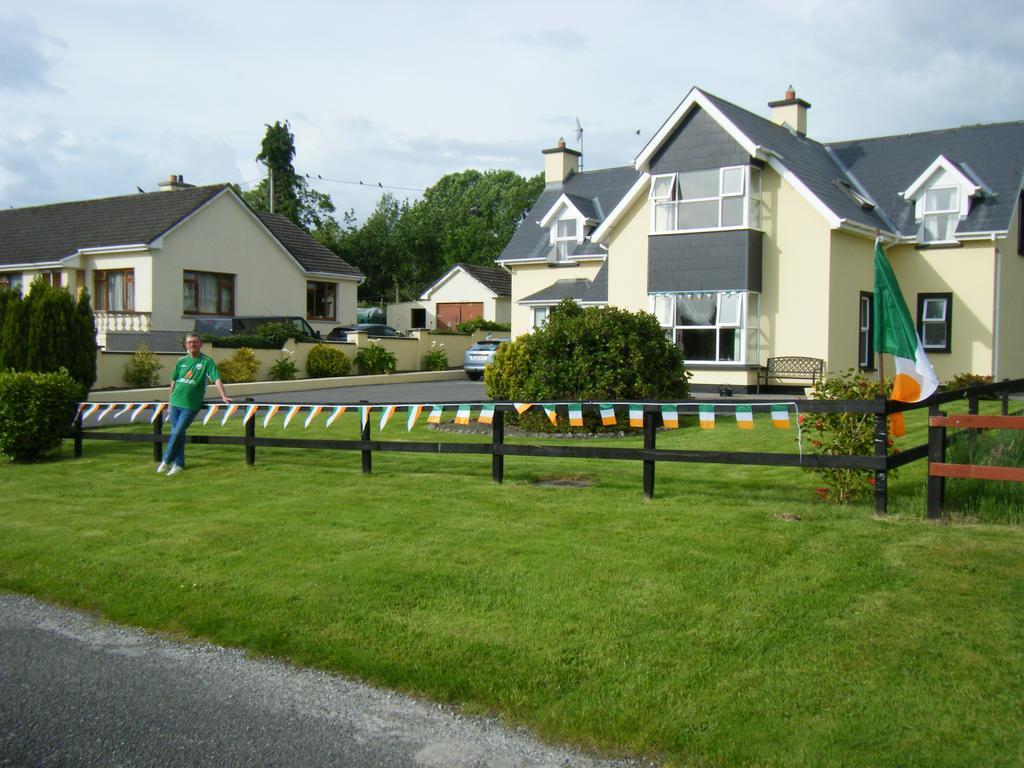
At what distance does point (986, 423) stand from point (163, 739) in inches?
267

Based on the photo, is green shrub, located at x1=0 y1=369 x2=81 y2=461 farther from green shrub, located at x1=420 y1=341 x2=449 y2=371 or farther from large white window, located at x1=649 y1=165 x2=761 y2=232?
green shrub, located at x1=420 y1=341 x2=449 y2=371

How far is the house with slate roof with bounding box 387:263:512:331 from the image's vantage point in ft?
163

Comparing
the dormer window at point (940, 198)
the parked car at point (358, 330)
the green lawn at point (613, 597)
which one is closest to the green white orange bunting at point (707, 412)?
the green lawn at point (613, 597)

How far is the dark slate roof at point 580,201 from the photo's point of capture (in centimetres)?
3406

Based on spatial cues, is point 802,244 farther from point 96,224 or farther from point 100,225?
point 96,224

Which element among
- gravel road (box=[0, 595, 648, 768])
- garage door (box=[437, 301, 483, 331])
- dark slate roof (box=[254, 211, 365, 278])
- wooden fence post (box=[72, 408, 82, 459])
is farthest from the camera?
garage door (box=[437, 301, 483, 331])

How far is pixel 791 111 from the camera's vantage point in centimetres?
2903

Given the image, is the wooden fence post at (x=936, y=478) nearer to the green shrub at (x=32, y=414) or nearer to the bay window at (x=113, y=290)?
the green shrub at (x=32, y=414)

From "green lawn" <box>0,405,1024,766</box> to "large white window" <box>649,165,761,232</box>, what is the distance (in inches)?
551

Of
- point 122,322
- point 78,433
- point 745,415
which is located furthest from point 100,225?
point 745,415

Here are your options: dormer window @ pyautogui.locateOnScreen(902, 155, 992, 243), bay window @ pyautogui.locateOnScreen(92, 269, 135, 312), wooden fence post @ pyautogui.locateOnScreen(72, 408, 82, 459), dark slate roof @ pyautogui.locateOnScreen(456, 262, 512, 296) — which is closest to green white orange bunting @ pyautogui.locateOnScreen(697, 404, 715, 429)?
wooden fence post @ pyautogui.locateOnScreen(72, 408, 82, 459)

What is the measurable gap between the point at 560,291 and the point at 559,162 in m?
7.34

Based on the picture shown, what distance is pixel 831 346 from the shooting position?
77.2 feet

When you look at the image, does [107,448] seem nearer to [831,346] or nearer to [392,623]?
[392,623]
